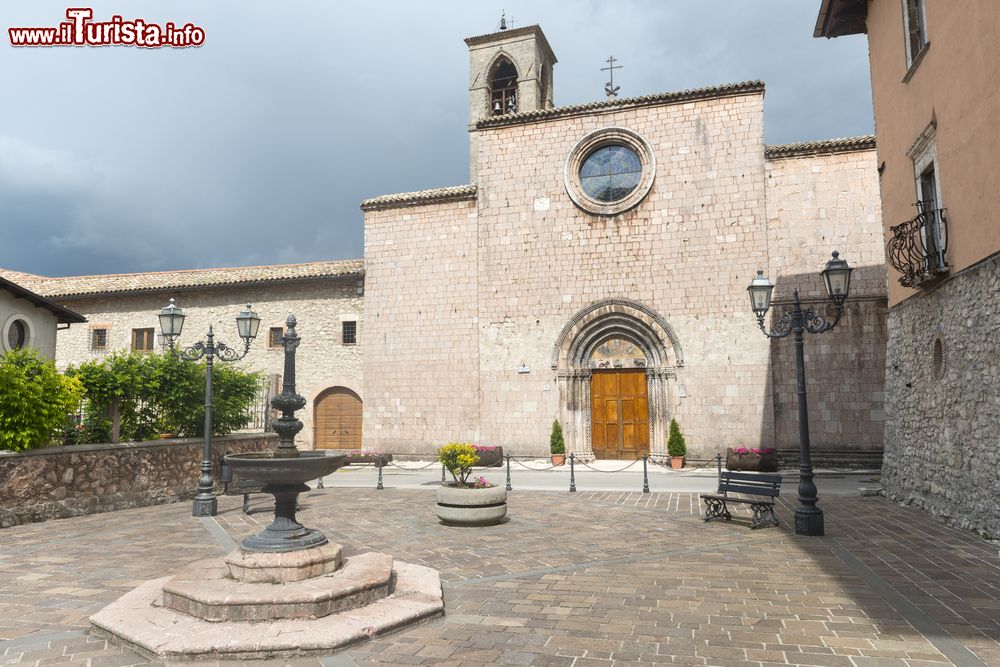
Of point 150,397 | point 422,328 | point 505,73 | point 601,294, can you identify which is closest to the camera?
point 150,397

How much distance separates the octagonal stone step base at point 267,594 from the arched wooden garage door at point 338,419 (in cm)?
1612

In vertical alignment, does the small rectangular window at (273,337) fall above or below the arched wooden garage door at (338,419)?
above

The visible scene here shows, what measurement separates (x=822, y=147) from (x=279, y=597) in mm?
18352

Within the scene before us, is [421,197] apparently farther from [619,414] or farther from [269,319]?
[619,414]

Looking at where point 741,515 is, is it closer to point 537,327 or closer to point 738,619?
point 738,619

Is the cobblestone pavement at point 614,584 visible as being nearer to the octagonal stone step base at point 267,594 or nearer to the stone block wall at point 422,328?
the octagonal stone step base at point 267,594

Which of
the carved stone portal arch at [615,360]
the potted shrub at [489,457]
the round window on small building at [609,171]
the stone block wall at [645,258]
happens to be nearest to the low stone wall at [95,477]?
the potted shrub at [489,457]

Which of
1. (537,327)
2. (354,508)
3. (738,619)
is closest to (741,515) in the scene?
(738,619)

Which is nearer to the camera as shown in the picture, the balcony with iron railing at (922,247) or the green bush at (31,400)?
the balcony with iron railing at (922,247)

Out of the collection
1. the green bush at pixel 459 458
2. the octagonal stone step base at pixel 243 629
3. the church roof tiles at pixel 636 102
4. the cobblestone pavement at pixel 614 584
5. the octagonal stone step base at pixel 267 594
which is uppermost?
the church roof tiles at pixel 636 102

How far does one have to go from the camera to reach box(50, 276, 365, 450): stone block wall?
72.6 feet

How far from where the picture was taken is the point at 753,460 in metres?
16.3

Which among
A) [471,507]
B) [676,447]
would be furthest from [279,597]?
[676,447]

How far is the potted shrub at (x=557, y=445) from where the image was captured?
1894cm
